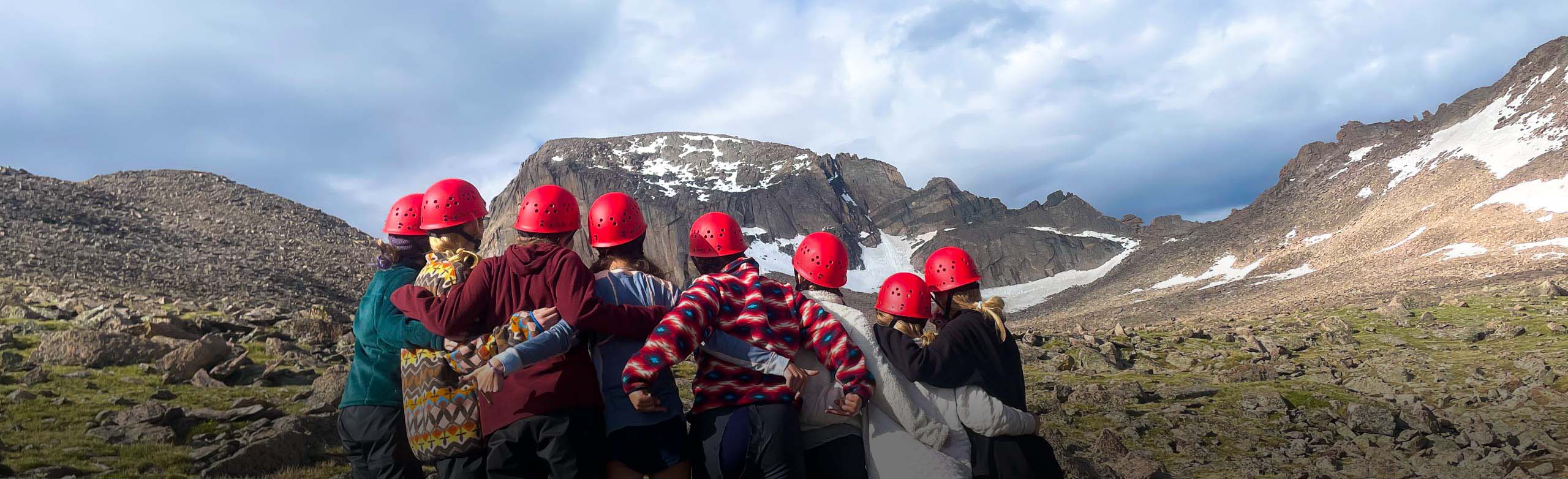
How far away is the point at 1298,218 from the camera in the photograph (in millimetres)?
123312

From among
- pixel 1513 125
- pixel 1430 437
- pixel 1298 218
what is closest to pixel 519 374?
pixel 1430 437

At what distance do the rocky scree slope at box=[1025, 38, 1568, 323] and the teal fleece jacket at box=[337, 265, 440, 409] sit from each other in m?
47.0

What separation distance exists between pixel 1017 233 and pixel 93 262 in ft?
599

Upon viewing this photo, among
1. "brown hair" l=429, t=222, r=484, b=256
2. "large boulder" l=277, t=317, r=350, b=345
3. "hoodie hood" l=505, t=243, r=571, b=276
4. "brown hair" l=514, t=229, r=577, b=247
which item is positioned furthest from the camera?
"large boulder" l=277, t=317, r=350, b=345

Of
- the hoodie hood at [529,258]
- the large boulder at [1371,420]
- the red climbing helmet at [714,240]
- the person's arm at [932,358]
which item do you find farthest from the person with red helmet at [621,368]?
the large boulder at [1371,420]

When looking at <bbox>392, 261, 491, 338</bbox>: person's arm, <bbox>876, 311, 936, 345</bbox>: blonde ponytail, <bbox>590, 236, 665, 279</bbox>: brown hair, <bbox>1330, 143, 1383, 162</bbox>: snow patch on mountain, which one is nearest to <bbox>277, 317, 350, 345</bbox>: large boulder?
<bbox>392, 261, 491, 338</bbox>: person's arm

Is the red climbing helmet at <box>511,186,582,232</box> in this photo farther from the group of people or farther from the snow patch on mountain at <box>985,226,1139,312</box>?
the snow patch on mountain at <box>985,226,1139,312</box>

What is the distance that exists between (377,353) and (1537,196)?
115m

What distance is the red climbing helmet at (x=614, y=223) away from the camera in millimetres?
5090

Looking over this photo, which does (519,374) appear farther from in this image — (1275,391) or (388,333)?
(1275,391)

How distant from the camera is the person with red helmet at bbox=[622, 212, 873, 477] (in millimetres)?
Answer: 4527

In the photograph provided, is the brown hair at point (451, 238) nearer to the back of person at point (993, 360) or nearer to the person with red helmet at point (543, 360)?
the person with red helmet at point (543, 360)

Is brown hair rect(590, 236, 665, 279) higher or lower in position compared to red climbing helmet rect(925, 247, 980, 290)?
higher

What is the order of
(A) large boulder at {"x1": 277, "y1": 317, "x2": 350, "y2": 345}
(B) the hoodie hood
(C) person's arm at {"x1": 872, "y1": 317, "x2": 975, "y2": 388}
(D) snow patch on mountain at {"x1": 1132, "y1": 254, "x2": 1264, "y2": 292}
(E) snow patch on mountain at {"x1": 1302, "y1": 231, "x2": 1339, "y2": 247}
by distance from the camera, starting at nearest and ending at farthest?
(B) the hoodie hood < (C) person's arm at {"x1": 872, "y1": 317, "x2": 975, "y2": 388} < (A) large boulder at {"x1": 277, "y1": 317, "x2": 350, "y2": 345} < (D) snow patch on mountain at {"x1": 1132, "y1": 254, "x2": 1264, "y2": 292} < (E) snow patch on mountain at {"x1": 1302, "y1": 231, "x2": 1339, "y2": 247}
